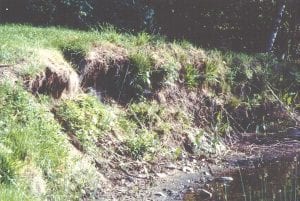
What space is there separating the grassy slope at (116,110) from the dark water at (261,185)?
1.04 meters

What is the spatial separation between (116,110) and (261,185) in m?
2.54

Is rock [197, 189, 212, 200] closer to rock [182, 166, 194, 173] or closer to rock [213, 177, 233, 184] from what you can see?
rock [213, 177, 233, 184]

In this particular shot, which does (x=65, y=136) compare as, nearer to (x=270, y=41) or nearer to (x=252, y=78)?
(x=252, y=78)

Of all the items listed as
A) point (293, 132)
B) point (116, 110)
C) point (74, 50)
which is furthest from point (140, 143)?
point (293, 132)

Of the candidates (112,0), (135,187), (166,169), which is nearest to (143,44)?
(112,0)

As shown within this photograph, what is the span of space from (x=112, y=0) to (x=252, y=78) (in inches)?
123

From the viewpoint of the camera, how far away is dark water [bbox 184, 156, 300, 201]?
23.6ft

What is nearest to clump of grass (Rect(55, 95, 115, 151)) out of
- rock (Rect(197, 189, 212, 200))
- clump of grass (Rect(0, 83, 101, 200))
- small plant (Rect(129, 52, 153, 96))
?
clump of grass (Rect(0, 83, 101, 200))

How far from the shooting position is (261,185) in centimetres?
777

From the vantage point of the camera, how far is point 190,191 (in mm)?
7512

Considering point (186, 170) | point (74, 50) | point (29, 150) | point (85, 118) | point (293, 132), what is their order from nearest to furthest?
point (29, 150), point (85, 118), point (186, 170), point (74, 50), point (293, 132)

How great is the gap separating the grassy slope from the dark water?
1039mm

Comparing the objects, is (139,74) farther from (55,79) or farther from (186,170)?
(186,170)

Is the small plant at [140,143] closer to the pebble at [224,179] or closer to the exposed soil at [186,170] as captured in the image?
the exposed soil at [186,170]
